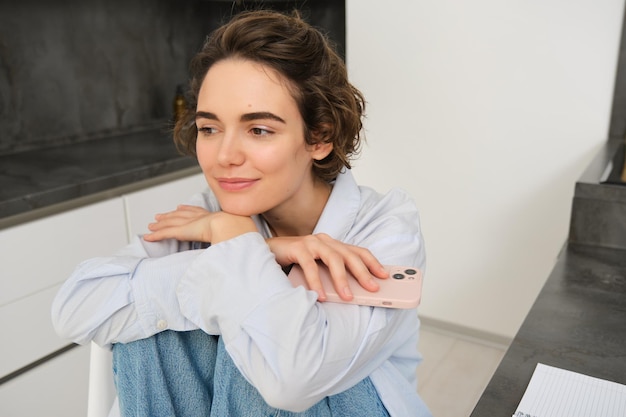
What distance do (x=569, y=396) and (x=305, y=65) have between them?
2.12 ft

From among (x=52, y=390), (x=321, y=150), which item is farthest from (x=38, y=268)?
(x=321, y=150)

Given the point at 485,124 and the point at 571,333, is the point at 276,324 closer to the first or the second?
the point at 571,333

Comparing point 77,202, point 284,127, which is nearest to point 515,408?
point 284,127

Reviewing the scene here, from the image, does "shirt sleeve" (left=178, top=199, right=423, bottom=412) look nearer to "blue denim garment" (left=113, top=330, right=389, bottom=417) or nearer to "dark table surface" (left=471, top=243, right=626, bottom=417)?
"blue denim garment" (left=113, top=330, right=389, bottom=417)

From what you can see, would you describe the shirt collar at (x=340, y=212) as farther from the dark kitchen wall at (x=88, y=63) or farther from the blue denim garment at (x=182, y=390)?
the dark kitchen wall at (x=88, y=63)

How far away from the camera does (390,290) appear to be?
0.74 metres

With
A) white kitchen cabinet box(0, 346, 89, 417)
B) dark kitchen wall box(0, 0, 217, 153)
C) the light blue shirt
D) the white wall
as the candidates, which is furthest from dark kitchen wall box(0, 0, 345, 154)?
the light blue shirt

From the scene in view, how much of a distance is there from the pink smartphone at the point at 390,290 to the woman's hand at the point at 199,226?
128 millimetres

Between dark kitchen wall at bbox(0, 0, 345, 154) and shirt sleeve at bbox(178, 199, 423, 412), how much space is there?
1.57 m

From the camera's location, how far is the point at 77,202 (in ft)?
5.71

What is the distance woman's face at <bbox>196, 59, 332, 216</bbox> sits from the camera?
877 mm

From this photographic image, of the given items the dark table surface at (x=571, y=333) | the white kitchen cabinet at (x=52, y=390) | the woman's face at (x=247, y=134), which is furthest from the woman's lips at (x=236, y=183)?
the white kitchen cabinet at (x=52, y=390)

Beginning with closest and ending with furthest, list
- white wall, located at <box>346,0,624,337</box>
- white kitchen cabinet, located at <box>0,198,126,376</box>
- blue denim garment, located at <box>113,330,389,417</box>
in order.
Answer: blue denim garment, located at <box>113,330,389,417</box>
white kitchen cabinet, located at <box>0,198,126,376</box>
white wall, located at <box>346,0,624,337</box>

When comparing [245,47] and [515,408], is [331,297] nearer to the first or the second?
[515,408]
